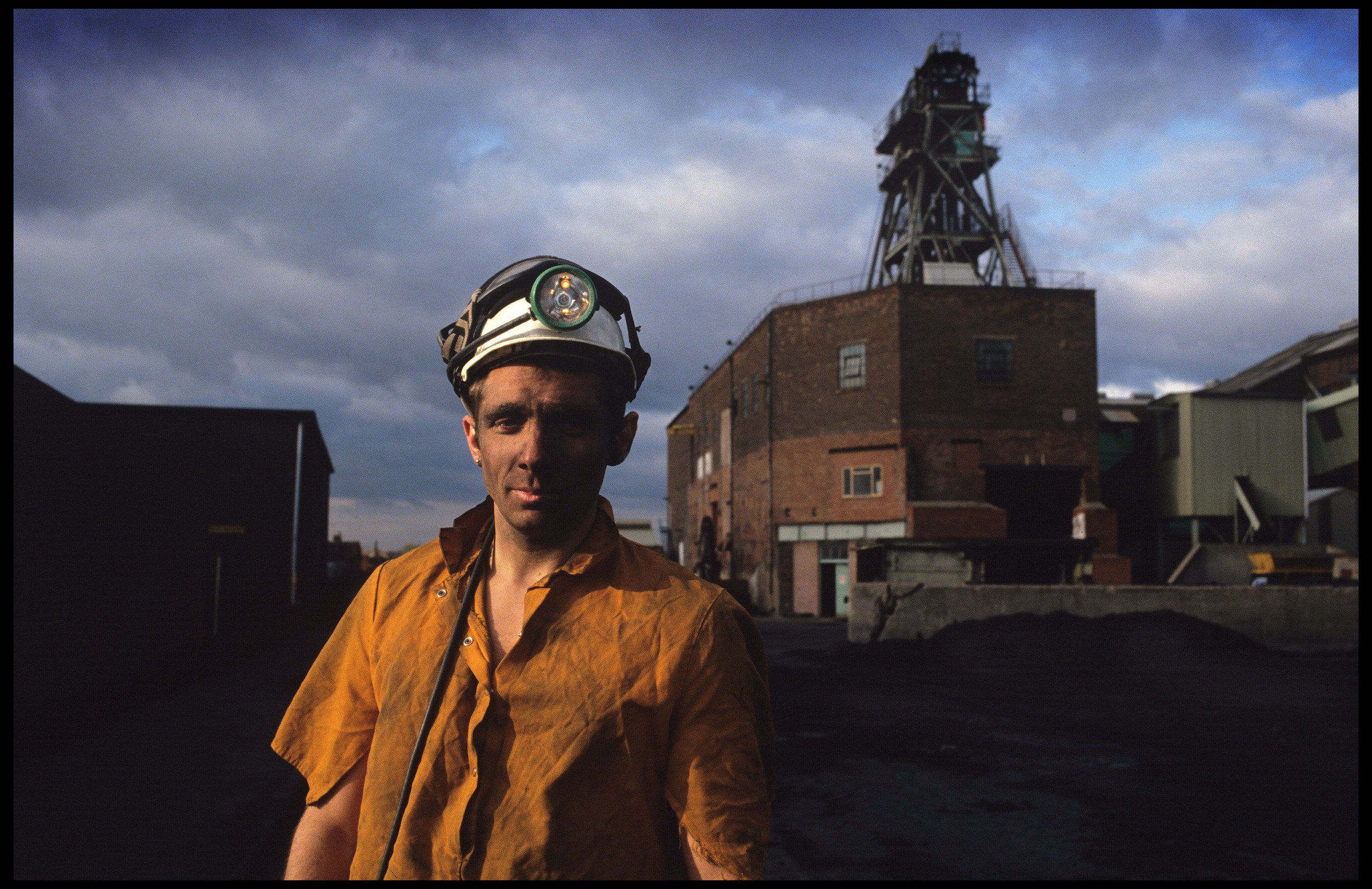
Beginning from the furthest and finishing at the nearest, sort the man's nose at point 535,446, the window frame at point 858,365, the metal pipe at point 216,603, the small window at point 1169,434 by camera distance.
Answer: the window frame at point 858,365 < the small window at point 1169,434 < the metal pipe at point 216,603 < the man's nose at point 535,446

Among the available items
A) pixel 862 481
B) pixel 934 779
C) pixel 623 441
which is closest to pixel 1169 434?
pixel 862 481

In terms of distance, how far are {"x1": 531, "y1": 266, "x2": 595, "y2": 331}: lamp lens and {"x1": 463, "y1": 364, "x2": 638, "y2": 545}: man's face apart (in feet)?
0.36

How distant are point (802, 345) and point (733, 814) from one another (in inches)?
1233

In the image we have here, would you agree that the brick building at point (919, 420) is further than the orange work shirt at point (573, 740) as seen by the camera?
Yes

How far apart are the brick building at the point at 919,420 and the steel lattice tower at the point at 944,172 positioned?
680 centimetres

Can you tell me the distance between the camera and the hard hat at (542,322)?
1.74m

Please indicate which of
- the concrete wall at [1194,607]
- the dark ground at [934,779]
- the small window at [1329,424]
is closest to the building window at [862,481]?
the concrete wall at [1194,607]

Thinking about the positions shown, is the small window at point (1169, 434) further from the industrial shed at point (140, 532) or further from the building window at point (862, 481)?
the industrial shed at point (140, 532)

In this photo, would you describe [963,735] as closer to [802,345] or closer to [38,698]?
[38,698]

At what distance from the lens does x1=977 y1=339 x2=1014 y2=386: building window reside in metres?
29.5

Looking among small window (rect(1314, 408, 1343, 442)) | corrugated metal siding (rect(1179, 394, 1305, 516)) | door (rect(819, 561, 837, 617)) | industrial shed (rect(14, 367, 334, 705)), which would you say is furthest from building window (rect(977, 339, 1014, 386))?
industrial shed (rect(14, 367, 334, 705))

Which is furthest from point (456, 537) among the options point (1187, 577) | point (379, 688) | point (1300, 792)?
point (1187, 577)

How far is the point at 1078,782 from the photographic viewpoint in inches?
341

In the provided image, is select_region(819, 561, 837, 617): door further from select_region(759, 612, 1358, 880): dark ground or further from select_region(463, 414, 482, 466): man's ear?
select_region(463, 414, 482, 466): man's ear
